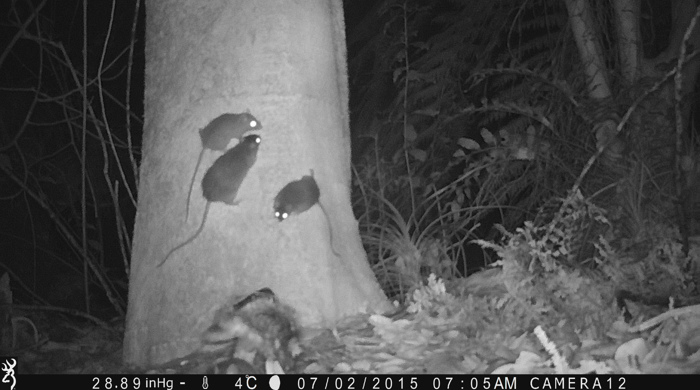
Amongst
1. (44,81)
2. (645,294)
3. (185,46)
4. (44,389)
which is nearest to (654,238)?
(645,294)

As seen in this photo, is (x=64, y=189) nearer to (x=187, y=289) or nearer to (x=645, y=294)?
(x=187, y=289)

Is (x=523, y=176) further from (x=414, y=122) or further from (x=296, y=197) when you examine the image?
(x=296, y=197)

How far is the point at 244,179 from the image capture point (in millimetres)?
2598

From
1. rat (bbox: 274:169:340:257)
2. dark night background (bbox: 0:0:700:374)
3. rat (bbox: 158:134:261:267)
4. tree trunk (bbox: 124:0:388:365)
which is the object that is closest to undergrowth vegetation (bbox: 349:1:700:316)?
dark night background (bbox: 0:0:700:374)

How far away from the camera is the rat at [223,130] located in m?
2.60

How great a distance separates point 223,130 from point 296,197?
0.39m

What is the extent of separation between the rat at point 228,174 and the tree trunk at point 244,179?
0.02 m

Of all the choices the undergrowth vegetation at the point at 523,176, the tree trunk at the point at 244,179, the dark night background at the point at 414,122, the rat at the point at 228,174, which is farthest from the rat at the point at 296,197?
the dark night background at the point at 414,122

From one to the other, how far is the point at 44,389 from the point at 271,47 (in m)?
1.56

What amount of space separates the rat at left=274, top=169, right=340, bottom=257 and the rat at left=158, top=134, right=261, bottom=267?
0.17 meters

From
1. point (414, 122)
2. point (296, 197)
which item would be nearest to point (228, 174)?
point (296, 197)

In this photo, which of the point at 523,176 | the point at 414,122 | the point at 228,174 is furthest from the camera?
the point at 414,122

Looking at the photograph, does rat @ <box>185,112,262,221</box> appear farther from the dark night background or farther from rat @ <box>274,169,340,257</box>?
the dark night background

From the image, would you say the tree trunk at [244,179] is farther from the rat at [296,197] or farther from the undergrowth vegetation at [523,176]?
the undergrowth vegetation at [523,176]
